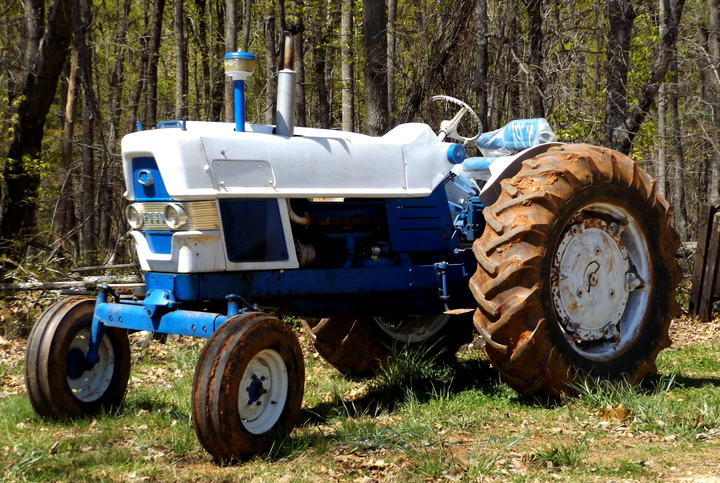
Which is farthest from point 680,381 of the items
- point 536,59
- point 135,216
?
point 536,59

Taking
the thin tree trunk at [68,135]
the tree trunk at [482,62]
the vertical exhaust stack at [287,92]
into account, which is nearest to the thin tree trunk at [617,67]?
the tree trunk at [482,62]

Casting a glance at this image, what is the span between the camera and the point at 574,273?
17.6 ft

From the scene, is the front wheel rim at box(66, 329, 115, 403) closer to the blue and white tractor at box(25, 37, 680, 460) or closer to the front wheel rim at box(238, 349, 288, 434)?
the blue and white tractor at box(25, 37, 680, 460)

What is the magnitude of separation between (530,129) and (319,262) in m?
1.98

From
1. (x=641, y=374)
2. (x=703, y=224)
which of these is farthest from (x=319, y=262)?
(x=703, y=224)

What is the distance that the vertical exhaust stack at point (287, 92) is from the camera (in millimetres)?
4750

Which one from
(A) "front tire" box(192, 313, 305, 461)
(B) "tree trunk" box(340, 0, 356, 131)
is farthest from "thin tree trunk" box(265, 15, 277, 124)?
(A) "front tire" box(192, 313, 305, 461)

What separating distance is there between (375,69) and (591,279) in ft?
16.3

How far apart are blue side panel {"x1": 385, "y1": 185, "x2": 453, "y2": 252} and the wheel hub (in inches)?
36.8

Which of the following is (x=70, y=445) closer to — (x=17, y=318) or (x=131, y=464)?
(x=131, y=464)

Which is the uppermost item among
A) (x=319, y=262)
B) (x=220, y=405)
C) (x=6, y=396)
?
(x=319, y=262)

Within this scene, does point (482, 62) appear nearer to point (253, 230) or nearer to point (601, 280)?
point (601, 280)

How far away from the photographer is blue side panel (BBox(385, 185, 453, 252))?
560cm

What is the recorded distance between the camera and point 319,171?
4.93 metres
